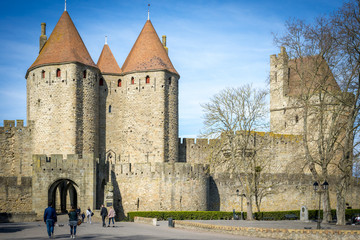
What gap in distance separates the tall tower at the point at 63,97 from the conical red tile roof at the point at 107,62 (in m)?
2.18

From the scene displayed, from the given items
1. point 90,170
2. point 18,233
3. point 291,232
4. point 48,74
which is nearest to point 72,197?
point 90,170

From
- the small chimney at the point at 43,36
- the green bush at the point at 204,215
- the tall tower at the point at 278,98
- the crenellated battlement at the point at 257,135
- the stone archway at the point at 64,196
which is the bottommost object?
the green bush at the point at 204,215

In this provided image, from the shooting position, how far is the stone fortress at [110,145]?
3812cm

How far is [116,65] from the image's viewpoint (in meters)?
50.2

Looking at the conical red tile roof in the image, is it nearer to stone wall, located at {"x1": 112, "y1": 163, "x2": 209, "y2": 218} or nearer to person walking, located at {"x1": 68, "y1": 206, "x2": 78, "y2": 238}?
stone wall, located at {"x1": 112, "y1": 163, "x2": 209, "y2": 218}

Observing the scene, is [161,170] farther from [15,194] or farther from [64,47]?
[64,47]

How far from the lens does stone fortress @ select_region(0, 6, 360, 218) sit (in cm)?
3812

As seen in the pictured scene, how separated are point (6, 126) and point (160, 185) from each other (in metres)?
14.0

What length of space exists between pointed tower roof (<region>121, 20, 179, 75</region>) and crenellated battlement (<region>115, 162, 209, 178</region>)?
10246 mm

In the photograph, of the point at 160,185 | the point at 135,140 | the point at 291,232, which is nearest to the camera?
the point at 291,232

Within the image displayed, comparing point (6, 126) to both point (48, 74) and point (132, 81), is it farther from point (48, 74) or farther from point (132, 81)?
point (132, 81)

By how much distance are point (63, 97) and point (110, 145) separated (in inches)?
243

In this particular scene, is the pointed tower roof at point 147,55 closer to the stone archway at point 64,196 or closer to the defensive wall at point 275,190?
the defensive wall at point 275,190

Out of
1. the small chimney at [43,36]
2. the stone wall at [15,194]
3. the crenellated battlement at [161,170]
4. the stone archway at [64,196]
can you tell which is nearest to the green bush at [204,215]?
the crenellated battlement at [161,170]
